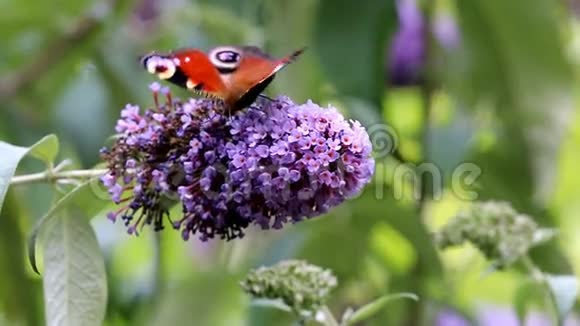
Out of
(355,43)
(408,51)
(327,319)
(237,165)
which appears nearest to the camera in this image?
(237,165)

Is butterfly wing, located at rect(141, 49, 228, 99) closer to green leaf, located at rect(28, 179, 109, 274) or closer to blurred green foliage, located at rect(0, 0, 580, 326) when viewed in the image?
green leaf, located at rect(28, 179, 109, 274)

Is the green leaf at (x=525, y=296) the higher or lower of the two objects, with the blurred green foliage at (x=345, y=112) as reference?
lower

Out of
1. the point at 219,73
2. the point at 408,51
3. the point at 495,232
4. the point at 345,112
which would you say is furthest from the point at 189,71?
the point at 408,51

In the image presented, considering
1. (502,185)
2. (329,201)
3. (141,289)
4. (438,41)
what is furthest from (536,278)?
(141,289)

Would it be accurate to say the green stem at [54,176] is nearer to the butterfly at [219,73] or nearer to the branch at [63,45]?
the butterfly at [219,73]

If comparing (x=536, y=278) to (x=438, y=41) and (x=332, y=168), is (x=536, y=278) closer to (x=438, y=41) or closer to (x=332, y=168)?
(x=332, y=168)

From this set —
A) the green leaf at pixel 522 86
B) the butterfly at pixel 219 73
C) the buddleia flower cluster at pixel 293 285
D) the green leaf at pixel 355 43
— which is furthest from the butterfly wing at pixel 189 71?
the green leaf at pixel 522 86

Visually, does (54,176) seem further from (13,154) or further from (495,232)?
(495,232)
